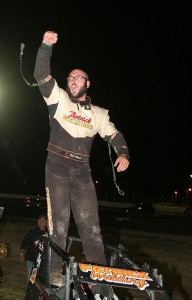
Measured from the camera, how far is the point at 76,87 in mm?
4512

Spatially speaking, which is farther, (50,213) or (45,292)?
(50,213)

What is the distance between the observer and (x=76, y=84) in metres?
4.52

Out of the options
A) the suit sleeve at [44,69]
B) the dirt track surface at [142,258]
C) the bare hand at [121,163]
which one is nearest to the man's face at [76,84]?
the suit sleeve at [44,69]

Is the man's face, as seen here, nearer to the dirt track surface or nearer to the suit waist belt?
the suit waist belt

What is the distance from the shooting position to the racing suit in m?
4.23

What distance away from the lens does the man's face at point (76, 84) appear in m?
4.50

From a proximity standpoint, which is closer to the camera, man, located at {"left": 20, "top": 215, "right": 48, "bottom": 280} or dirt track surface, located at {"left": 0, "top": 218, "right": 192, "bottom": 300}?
man, located at {"left": 20, "top": 215, "right": 48, "bottom": 280}

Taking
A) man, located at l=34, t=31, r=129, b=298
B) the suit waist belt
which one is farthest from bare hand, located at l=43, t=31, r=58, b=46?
the suit waist belt

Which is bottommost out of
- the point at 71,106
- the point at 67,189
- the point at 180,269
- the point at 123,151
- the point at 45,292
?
the point at 180,269

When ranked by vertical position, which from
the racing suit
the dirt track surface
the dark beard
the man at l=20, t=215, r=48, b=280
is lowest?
the dirt track surface

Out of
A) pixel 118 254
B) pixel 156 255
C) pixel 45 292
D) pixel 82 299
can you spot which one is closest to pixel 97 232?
pixel 118 254

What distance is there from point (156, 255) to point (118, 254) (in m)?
12.6

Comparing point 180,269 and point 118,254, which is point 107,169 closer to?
point 180,269

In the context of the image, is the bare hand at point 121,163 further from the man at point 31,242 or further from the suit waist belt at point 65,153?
the man at point 31,242
